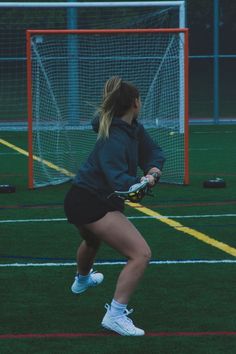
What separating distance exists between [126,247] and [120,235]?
0.08 metres

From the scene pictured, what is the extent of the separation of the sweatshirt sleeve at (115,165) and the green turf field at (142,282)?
95cm

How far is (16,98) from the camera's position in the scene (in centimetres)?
3144

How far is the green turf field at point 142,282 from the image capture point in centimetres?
692

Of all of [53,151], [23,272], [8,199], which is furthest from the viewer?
[53,151]

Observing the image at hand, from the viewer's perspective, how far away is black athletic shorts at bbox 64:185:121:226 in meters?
7.10

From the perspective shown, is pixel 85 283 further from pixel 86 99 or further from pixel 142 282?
pixel 86 99

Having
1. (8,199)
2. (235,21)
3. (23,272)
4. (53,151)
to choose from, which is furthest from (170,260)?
(235,21)

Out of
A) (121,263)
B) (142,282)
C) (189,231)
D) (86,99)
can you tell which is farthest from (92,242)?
(86,99)

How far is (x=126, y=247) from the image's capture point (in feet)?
23.0

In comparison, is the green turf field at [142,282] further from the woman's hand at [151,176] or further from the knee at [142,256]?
the woman's hand at [151,176]

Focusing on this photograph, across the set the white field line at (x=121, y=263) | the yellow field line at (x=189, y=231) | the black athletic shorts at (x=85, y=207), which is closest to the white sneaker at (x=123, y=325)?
the black athletic shorts at (x=85, y=207)

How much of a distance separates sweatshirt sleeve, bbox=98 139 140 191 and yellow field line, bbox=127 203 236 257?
2.94 metres

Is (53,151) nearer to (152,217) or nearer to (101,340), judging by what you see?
(152,217)

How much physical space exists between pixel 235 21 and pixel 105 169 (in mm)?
32983
